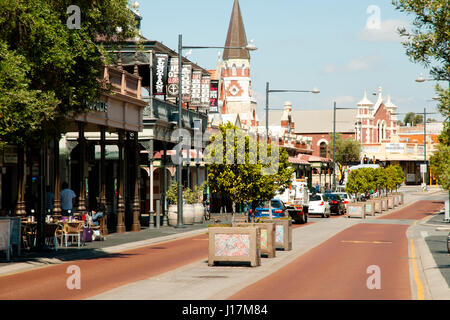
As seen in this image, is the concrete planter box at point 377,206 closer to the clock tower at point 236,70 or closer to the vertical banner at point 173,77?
the vertical banner at point 173,77

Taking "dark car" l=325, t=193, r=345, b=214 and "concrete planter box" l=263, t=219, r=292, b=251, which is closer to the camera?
"concrete planter box" l=263, t=219, r=292, b=251

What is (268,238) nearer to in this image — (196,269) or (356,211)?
(196,269)

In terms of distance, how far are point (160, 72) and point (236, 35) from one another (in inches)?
2610

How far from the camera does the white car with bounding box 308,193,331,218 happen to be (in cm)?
5034

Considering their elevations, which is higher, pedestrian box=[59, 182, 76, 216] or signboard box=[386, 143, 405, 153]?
signboard box=[386, 143, 405, 153]

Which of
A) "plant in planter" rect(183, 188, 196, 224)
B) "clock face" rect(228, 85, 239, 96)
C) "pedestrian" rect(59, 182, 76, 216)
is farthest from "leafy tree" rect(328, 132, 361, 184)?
"pedestrian" rect(59, 182, 76, 216)

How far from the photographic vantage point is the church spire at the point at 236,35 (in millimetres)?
100750

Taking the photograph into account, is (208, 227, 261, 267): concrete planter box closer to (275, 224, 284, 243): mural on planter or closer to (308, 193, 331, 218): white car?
(275, 224, 284, 243): mural on planter

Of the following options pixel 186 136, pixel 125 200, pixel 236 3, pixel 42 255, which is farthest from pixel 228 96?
pixel 42 255

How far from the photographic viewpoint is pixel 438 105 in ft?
56.1

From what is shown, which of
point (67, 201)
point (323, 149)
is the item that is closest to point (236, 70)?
point (323, 149)

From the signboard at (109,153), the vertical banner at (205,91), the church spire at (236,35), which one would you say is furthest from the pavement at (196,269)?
the church spire at (236,35)

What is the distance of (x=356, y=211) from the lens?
1937 inches

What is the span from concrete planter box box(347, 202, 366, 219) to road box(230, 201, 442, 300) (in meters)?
20.4
